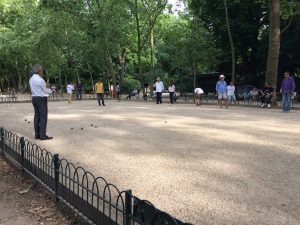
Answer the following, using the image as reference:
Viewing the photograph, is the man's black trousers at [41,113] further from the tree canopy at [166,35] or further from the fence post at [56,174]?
the tree canopy at [166,35]

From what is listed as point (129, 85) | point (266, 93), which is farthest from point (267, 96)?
point (129, 85)

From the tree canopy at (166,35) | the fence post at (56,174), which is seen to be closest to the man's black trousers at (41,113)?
the fence post at (56,174)

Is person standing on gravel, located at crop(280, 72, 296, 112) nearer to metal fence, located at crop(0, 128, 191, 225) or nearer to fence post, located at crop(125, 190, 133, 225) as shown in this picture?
metal fence, located at crop(0, 128, 191, 225)

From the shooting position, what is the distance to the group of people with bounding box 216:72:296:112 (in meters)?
18.3

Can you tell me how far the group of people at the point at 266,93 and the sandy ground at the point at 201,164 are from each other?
538 centimetres

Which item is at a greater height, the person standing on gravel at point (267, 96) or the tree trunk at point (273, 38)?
the tree trunk at point (273, 38)

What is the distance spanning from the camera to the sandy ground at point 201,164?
16.7ft

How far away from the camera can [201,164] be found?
7.45m

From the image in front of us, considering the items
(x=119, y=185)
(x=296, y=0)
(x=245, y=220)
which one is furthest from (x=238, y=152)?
(x=296, y=0)

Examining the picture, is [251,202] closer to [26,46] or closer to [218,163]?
[218,163]

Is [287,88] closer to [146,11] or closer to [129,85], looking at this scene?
[146,11]

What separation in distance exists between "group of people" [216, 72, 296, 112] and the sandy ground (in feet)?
17.7

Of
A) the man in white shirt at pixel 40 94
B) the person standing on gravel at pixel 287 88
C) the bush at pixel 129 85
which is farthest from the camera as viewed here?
the bush at pixel 129 85

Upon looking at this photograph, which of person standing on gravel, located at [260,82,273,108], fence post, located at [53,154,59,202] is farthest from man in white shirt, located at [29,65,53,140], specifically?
person standing on gravel, located at [260,82,273,108]
